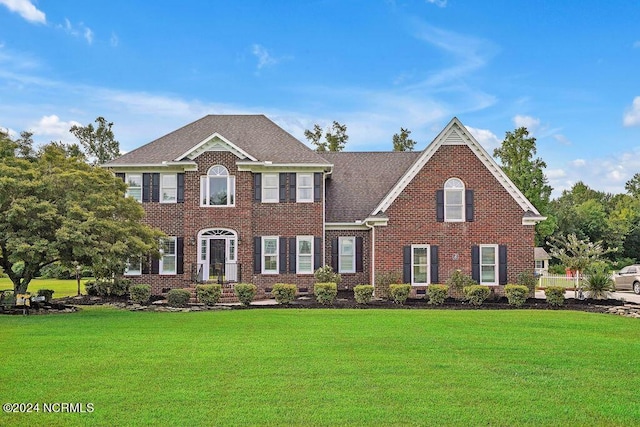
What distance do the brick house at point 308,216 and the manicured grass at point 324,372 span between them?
24.9 ft

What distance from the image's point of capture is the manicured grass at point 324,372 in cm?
734

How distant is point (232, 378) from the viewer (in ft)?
30.0

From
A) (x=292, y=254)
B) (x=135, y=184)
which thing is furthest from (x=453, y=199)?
(x=135, y=184)

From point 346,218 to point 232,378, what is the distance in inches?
695

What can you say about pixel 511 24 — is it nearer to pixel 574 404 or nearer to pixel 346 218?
pixel 346 218

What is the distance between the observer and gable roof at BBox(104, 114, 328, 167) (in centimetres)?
2505

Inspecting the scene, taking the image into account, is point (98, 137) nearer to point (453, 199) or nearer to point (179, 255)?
point (179, 255)

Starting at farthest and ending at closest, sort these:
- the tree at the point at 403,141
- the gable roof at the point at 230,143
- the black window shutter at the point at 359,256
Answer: the tree at the point at 403,141 < the black window shutter at the point at 359,256 < the gable roof at the point at 230,143

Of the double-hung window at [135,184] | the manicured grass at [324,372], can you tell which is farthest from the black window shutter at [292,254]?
the manicured grass at [324,372]

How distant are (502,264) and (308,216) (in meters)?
8.18

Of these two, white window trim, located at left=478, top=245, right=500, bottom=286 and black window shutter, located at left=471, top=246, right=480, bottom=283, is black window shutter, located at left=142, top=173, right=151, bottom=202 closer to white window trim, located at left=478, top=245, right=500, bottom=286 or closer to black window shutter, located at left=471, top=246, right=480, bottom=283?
black window shutter, located at left=471, top=246, right=480, bottom=283

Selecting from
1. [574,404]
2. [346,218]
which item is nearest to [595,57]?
[346,218]

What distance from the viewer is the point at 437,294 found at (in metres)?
21.0

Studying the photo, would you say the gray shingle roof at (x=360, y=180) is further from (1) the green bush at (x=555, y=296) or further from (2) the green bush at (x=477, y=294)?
(1) the green bush at (x=555, y=296)
